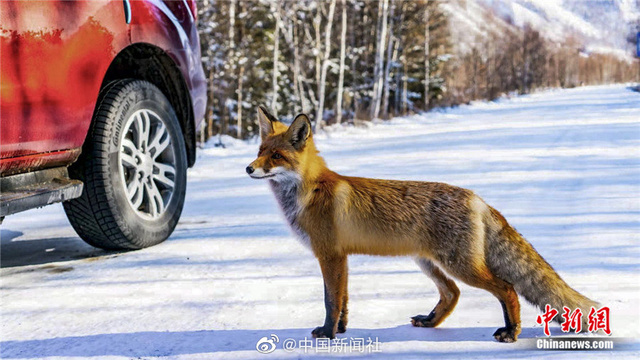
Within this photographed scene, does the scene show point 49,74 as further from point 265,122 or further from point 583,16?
point 583,16

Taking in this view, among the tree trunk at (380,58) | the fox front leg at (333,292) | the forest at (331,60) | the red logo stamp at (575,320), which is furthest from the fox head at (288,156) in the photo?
the tree trunk at (380,58)

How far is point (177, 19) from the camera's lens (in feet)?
15.4

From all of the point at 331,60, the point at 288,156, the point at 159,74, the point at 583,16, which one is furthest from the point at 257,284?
the point at 331,60

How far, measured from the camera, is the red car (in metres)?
3.12

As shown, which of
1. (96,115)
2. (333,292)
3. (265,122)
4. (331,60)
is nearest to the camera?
(333,292)

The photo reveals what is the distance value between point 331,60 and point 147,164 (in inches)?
944

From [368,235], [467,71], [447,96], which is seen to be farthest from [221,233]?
[467,71]

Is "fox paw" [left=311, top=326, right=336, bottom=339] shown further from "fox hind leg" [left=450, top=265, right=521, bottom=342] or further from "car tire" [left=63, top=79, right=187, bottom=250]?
"car tire" [left=63, top=79, right=187, bottom=250]

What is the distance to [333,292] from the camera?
258 centimetres

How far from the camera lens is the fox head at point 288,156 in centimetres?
276

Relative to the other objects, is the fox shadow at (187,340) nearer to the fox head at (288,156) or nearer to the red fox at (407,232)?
the red fox at (407,232)

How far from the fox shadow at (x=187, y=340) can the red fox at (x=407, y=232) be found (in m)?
0.10

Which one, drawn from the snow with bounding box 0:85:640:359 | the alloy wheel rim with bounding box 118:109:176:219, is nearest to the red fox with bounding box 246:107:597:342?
the snow with bounding box 0:85:640:359

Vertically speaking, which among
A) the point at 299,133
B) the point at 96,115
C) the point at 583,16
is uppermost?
the point at 583,16
